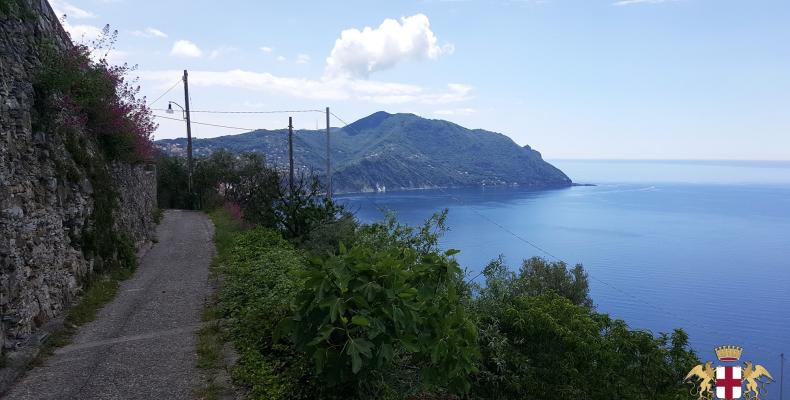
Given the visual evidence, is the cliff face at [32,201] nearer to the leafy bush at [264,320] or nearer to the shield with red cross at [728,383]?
the leafy bush at [264,320]

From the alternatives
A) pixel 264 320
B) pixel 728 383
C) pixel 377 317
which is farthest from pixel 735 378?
pixel 264 320

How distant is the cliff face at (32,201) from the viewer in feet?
23.6

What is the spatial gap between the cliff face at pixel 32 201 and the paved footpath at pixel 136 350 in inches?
32.9

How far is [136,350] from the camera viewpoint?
7.23 meters

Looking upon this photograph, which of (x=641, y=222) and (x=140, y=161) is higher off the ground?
(x=140, y=161)

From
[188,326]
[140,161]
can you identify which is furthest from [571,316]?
[140,161]

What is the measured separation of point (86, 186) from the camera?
37.4ft

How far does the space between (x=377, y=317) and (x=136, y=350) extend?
17.1ft

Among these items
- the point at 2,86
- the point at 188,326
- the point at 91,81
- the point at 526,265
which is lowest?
the point at 526,265

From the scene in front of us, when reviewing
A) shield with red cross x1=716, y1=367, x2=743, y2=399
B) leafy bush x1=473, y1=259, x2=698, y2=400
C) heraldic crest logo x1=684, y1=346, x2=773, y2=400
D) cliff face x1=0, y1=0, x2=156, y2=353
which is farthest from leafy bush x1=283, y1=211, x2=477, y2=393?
cliff face x1=0, y1=0, x2=156, y2=353

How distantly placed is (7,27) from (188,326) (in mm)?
6304

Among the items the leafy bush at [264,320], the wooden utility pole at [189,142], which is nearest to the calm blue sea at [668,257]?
the leafy bush at [264,320]

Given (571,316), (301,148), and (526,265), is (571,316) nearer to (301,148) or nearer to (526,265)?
(526,265)

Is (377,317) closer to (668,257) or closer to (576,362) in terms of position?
(576,362)
